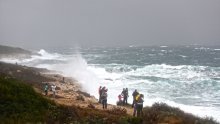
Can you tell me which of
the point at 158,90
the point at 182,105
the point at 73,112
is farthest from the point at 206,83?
the point at 73,112

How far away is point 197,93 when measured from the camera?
38688 millimetres

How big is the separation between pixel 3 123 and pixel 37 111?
73.7 inches

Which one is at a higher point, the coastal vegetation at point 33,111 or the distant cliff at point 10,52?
the distant cliff at point 10,52

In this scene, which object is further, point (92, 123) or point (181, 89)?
point (181, 89)

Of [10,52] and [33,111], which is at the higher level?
[10,52]

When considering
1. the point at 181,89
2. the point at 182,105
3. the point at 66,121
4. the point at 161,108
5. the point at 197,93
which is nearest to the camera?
the point at 66,121

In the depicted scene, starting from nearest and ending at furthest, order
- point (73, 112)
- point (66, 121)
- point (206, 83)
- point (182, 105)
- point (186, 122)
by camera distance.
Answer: point (66, 121) → point (73, 112) → point (186, 122) → point (182, 105) → point (206, 83)

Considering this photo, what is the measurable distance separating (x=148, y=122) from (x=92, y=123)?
111 inches

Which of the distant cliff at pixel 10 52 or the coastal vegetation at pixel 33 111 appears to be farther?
the distant cliff at pixel 10 52

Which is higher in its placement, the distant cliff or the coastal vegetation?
the distant cliff

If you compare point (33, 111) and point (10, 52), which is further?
point (10, 52)

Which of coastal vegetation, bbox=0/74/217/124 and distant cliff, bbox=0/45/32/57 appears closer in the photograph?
coastal vegetation, bbox=0/74/217/124

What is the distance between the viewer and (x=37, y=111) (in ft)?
45.8

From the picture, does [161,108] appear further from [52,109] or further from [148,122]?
[52,109]
